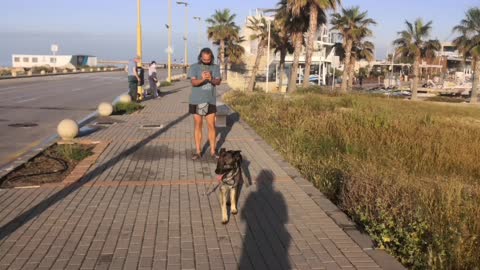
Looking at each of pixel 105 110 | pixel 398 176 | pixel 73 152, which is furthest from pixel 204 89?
pixel 105 110

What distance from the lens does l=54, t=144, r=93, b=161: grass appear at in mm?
8922

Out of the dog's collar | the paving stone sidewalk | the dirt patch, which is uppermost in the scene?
the dog's collar

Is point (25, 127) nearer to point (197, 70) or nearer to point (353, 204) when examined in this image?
point (197, 70)

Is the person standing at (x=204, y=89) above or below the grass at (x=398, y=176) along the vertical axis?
above

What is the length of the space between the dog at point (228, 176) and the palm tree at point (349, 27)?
51863 millimetres

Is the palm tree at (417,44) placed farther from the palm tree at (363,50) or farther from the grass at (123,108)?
the grass at (123,108)

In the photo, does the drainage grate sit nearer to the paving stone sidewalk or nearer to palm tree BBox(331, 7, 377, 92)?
the paving stone sidewalk

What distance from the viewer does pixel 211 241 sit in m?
5.01

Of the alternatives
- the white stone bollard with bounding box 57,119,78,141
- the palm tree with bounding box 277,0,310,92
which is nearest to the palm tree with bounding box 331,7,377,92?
the palm tree with bounding box 277,0,310,92

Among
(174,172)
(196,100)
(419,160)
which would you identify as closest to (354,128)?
(419,160)

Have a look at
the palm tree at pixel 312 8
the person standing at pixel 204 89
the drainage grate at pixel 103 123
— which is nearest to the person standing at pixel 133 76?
the drainage grate at pixel 103 123

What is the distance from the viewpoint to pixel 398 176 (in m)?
7.07

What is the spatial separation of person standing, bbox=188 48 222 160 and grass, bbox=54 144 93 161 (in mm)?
1951

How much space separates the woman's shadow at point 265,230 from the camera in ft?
14.8
